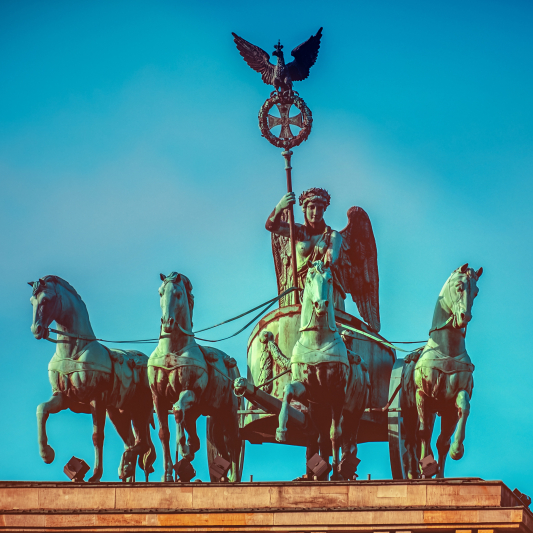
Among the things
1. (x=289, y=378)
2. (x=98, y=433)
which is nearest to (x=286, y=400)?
(x=98, y=433)

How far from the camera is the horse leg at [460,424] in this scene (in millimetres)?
34438

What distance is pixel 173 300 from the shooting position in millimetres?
35125

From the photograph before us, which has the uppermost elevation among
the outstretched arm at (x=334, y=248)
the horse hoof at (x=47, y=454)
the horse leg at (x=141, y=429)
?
the outstretched arm at (x=334, y=248)

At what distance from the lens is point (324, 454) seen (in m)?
35.7

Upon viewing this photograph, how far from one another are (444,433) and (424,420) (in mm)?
396

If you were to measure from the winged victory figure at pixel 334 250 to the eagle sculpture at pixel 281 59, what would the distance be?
2.43 m

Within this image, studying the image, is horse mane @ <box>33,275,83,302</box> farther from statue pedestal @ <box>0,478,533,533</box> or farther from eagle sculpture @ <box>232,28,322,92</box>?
eagle sculpture @ <box>232,28,322,92</box>

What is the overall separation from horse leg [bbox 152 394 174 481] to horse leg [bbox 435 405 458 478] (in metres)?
4.41

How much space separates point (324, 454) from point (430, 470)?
2.27 metres

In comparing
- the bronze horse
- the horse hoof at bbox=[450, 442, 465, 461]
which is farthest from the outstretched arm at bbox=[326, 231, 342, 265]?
the horse hoof at bbox=[450, 442, 465, 461]

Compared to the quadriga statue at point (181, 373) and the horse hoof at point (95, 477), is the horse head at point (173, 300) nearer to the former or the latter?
the quadriga statue at point (181, 373)

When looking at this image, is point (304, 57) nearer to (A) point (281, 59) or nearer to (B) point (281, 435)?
(A) point (281, 59)

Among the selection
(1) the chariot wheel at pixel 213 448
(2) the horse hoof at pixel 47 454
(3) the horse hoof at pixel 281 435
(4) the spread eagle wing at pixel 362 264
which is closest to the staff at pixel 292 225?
(4) the spread eagle wing at pixel 362 264

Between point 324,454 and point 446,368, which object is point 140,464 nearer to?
point 324,454
